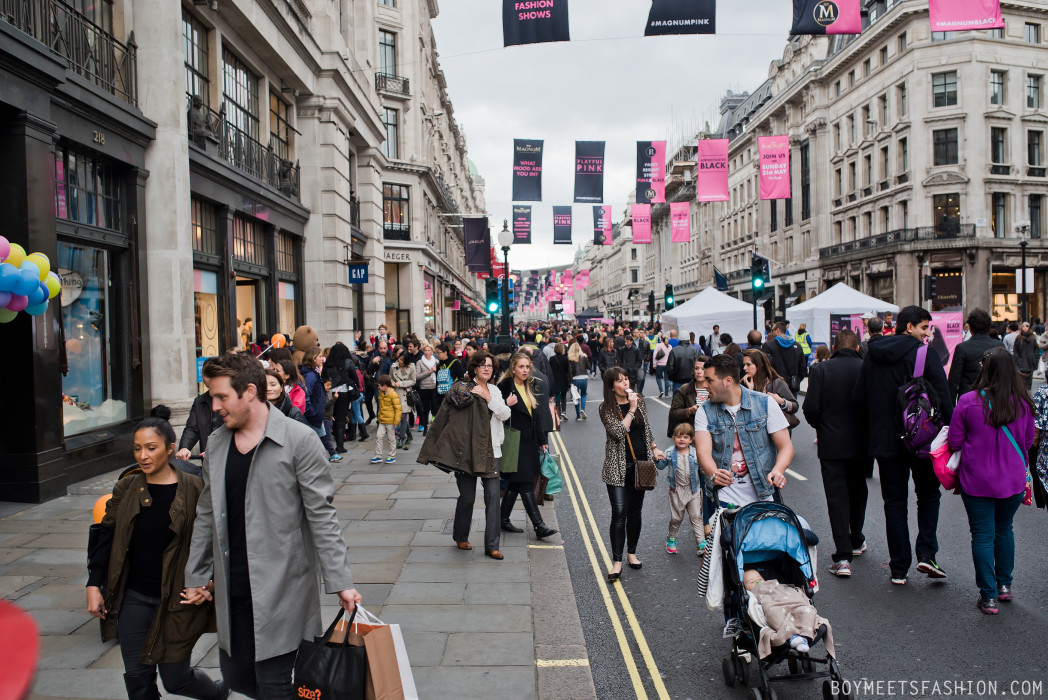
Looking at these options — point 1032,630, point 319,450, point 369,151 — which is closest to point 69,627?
point 319,450

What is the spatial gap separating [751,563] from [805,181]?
60.9m

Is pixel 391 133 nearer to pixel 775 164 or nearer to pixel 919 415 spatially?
pixel 775 164

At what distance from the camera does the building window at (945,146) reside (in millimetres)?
45062

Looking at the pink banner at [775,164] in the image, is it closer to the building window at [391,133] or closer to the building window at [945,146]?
the building window at [391,133]

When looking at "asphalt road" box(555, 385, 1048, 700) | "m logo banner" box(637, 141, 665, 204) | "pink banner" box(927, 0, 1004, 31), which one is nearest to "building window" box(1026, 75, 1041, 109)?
"m logo banner" box(637, 141, 665, 204)

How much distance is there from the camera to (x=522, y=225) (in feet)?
146

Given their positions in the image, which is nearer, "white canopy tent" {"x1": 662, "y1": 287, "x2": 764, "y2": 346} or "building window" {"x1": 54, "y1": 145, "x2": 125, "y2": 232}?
"building window" {"x1": 54, "y1": 145, "x2": 125, "y2": 232}

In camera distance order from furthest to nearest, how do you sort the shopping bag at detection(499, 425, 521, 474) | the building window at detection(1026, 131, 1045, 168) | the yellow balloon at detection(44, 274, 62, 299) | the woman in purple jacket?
the building window at detection(1026, 131, 1045, 168) → the yellow balloon at detection(44, 274, 62, 299) → the shopping bag at detection(499, 425, 521, 474) → the woman in purple jacket

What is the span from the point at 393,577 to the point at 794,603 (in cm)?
342

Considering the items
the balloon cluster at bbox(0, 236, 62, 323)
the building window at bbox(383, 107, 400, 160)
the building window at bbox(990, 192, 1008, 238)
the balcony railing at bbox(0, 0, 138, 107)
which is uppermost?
the building window at bbox(383, 107, 400, 160)

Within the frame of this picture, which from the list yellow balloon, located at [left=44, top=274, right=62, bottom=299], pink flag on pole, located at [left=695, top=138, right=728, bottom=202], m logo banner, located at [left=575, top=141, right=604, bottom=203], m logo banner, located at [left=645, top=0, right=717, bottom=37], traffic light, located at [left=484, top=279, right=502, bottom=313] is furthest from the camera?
m logo banner, located at [left=575, top=141, right=604, bottom=203]

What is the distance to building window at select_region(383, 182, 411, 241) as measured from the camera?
3725 cm

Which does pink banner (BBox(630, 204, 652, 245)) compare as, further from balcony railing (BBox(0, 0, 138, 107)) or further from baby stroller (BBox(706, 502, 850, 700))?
baby stroller (BBox(706, 502, 850, 700))

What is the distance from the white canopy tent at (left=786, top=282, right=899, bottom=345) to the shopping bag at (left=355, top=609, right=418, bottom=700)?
72.4ft
